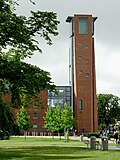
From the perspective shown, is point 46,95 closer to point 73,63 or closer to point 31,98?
point 73,63

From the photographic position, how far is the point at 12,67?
29.0 m

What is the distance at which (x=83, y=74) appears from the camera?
104312 mm

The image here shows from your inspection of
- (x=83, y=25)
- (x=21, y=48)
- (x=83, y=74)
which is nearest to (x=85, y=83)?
(x=83, y=74)

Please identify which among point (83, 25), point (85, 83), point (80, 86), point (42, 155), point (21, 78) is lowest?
point (42, 155)

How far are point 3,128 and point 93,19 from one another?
87.4m

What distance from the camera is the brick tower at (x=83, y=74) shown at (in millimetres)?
103688

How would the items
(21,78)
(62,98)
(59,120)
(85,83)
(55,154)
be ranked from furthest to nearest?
(62,98), (85,83), (59,120), (21,78), (55,154)

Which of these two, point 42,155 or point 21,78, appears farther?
point 21,78

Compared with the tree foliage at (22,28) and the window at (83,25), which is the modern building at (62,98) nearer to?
the window at (83,25)

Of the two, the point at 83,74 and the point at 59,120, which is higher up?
the point at 83,74

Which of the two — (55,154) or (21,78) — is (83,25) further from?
(55,154)

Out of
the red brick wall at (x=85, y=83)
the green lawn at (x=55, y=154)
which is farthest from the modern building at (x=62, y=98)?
the green lawn at (x=55, y=154)

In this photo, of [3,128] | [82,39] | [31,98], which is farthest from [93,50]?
[3,128]

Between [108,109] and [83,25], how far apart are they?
31.6m
